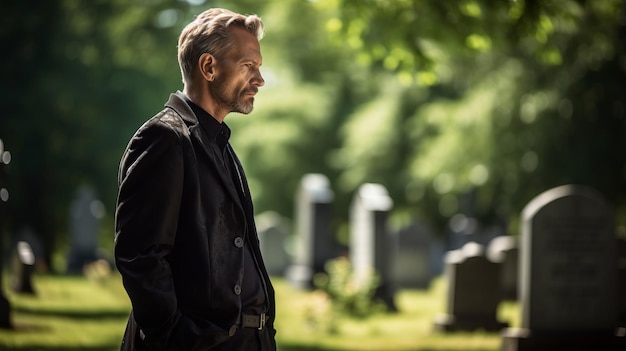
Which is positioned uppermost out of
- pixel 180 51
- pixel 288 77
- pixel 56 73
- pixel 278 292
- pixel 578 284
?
pixel 288 77

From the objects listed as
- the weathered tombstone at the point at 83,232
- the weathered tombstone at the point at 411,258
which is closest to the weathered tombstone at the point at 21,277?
the weathered tombstone at the point at 83,232

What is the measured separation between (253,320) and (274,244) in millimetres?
21711

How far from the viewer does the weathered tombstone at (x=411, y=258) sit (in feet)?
75.2

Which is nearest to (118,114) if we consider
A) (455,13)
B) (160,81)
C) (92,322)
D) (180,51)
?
(160,81)

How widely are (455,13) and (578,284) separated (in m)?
3.02

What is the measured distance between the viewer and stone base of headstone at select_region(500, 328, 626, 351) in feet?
33.9

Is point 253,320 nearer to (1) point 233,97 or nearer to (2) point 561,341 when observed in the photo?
(1) point 233,97

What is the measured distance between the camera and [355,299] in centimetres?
1605

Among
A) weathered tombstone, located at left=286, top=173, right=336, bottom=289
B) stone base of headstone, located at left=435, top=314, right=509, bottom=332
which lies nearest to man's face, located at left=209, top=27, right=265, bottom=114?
stone base of headstone, located at left=435, top=314, right=509, bottom=332

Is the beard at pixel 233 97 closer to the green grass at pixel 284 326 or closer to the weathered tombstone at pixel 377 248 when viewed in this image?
the green grass at pixel 284 326

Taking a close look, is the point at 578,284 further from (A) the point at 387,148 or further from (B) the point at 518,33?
(A) the point at 387,148

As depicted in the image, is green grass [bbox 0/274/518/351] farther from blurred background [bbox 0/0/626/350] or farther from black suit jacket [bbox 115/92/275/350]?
black suit jacket [bbox 115/92/275/350]

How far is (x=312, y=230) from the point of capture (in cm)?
2059

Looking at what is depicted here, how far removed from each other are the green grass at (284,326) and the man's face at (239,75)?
6.69 metres
